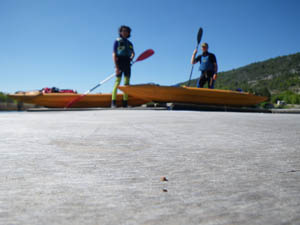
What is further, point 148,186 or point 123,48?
point 123,48

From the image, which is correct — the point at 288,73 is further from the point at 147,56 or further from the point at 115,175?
the point at 115,175

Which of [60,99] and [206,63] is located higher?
[206,63]

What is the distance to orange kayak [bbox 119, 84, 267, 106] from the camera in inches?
344

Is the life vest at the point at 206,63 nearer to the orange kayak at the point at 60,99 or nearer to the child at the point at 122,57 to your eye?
the child at the point at 122,57

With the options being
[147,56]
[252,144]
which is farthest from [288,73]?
[252,144]

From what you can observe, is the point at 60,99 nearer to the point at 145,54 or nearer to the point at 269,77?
the point at 145,54

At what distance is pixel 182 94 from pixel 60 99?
218 inches

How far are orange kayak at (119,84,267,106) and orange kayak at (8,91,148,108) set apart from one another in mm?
2825

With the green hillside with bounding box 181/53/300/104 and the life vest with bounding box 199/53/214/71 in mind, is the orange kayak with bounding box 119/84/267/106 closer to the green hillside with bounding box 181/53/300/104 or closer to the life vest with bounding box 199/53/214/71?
the life vest with bounding box 199/53/214/71

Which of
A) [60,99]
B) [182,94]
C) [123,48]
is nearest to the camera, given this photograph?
[123,48]

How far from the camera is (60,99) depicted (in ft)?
34.7

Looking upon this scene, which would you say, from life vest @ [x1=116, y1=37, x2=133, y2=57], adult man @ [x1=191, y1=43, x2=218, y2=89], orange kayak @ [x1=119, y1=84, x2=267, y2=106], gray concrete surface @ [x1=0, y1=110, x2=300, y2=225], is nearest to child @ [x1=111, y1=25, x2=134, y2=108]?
life vest @ [x1=116, y1=37, x2=133, y2=57]

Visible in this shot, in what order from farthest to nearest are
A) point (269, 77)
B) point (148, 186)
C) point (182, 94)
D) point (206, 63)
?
point (269, 77)
point (206, 63)
point (182, 94)
point (148, 186)

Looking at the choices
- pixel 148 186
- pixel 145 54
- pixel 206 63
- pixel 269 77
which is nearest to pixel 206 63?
pixel 206 63
